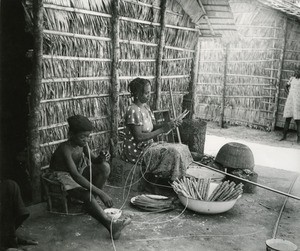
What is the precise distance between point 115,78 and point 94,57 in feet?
1.60

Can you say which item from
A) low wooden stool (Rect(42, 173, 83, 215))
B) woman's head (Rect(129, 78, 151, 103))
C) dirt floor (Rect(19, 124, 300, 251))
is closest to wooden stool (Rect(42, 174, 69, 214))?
low wooden stool (Rect(42, 173, 83, 215))

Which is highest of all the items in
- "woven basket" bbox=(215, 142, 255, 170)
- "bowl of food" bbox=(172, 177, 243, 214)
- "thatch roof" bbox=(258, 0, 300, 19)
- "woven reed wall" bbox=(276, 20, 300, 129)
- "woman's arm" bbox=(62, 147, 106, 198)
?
"thatch roof" bbox=(258, 0, 300, 19)

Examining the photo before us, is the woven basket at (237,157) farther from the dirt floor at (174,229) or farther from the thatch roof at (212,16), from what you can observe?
the thatch roof at (212,16)

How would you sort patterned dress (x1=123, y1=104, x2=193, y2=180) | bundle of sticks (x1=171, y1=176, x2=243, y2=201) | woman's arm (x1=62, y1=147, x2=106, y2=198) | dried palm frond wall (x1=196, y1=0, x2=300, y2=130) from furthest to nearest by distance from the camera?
dried palm frond wall (x1=196, y1=0, x2=300, y2=130)
patterned dress (x1=123, y1=104, x2=193, y2=180)
bundle of sticks (x1=171, y1=176, x2=243, y2=201)
woman's arm (x1=62, y1=147, x2=106, y2=198)

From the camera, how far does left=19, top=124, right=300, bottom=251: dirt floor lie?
12.1 feet

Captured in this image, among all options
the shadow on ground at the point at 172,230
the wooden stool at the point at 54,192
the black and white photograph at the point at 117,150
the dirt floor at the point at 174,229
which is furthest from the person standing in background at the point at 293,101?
the wooden stool at the point at 54,192

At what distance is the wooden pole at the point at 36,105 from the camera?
4281mm

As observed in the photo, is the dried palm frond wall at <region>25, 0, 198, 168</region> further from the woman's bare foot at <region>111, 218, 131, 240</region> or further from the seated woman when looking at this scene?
→ the woman's bare foot at <region>111, 218, 131, 240</region>

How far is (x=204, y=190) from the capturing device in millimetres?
4621

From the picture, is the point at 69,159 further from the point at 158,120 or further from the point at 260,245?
the point at 158,120

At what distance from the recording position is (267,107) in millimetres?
10633

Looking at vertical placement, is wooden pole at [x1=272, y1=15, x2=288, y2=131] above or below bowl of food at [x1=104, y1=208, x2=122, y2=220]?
above

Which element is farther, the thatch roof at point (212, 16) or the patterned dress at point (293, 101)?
the patterned dress at point (293, 101)

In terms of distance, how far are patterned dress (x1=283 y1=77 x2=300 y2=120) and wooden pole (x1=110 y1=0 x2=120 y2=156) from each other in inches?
211
